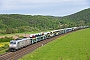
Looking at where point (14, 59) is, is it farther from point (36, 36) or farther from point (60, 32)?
point (60, 32)

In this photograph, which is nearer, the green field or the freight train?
the green field

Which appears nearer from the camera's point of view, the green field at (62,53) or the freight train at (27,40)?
the green field at (62,53)

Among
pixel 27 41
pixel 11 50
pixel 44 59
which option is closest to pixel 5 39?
pixel 27 41

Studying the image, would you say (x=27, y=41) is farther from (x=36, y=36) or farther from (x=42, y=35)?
(x=42, y=35)

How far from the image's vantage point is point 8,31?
159625 millimetres

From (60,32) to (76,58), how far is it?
98501mm

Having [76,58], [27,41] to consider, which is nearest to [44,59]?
[76,58]

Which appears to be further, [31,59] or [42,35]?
[42,35]

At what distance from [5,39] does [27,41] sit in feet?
88.9

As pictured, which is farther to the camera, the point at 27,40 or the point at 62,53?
the point at 27,40

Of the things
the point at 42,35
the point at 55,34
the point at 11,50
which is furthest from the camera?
the point at 55,34

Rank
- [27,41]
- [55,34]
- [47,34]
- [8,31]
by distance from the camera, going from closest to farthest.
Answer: [27,41]
[47,34]
[55,34]
[8,31]

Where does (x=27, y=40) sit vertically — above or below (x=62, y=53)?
below

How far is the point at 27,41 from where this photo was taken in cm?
7494
